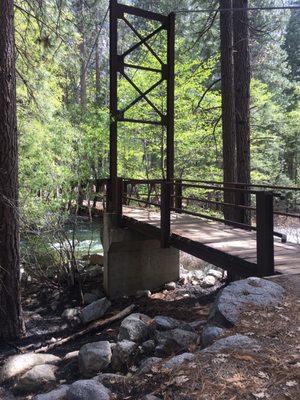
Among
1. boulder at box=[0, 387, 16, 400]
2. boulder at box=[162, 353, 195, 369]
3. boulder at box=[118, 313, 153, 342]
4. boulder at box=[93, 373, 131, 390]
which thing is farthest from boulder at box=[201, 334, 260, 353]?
boulder at box=[0, 387, 16, 400]

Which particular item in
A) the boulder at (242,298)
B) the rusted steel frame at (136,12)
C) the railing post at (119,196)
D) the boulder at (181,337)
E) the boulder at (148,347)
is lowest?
the boulder at (148,347)

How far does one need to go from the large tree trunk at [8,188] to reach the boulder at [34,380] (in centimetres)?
225

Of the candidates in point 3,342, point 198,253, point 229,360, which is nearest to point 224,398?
point 229,360

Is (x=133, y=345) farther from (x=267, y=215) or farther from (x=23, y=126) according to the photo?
(x=23, y=126)

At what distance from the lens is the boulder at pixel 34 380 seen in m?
4.82

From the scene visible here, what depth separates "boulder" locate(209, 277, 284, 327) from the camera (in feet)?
11.7

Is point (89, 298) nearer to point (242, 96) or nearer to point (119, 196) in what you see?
point (119, 196)

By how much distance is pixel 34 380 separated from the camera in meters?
4.86

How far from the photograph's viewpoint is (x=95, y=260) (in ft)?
35.6

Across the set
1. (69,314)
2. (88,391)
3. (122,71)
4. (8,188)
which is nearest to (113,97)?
(122,71)

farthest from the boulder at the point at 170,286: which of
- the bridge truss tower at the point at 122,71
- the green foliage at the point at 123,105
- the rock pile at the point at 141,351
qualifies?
the rock pile at the point at 141,351

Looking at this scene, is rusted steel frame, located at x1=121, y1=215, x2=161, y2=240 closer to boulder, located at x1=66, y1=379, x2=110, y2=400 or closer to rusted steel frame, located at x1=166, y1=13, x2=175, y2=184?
rusted steel frame, located at x1=166, y1=13, x2=175, y2=184

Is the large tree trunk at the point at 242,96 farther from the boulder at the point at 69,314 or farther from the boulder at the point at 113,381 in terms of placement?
the boulder at the point at 113,381

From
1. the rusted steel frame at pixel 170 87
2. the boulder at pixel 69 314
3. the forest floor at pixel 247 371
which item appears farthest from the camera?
the rusted steel frame at pixel 170 87
